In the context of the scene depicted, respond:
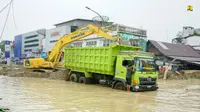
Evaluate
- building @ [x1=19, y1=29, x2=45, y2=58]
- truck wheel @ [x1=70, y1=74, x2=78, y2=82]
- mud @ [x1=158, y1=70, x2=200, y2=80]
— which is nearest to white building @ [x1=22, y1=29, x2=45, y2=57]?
building @ [x1=19, y1=29, x2=45, y2=58]

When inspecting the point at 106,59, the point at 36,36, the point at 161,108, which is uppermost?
the point at 36,36

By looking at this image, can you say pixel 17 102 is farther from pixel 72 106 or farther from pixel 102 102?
pixel 102 102

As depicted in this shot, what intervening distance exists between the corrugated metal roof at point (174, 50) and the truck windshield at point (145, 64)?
1843 cm

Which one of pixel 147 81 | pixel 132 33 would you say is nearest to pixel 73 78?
pixel 147 81

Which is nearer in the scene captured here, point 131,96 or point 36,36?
point 131,96

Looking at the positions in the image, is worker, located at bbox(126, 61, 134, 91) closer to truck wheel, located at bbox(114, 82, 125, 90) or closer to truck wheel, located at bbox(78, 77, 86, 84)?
truck wheel, located at bbox(114, 82, 125, 90)

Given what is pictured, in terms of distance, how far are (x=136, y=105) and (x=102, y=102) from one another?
62.3 inches

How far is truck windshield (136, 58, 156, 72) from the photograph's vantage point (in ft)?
47.5

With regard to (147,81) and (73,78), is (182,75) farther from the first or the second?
(147,81)

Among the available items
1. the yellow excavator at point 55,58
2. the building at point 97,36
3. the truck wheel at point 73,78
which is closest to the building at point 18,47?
the building at point 97,36

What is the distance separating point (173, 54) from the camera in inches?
1328

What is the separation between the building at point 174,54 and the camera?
31.9 meters

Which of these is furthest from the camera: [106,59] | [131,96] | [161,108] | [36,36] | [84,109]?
[36,36]

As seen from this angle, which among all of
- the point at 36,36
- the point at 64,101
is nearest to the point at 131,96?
the point at 64,101
